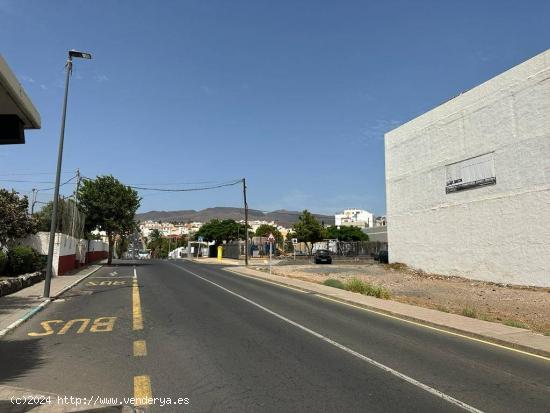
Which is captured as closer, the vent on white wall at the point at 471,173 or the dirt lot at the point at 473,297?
the dirt lot at the point at 473,297

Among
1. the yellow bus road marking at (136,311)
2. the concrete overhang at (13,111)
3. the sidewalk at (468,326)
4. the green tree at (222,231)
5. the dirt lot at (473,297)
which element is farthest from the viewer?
the green tree at (222,231)

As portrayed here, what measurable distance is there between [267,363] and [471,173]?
76.0 ft

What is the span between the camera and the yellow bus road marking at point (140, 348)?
8391 mm

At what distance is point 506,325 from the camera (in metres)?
12.4

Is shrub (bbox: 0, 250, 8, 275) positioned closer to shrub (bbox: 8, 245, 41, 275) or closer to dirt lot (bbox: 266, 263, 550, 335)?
shrub (bbox: 8, 245, 41, 275)

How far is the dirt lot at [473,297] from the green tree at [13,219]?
17.3 meters

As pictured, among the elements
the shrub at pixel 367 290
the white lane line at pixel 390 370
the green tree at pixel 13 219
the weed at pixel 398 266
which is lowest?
the white lane line at pixel 390 370

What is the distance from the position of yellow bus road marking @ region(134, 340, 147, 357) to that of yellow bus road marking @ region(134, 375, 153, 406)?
1.49 meters

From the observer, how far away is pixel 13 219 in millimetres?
22578

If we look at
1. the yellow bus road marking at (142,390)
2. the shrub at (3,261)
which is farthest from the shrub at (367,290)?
the shrub at (3,261)

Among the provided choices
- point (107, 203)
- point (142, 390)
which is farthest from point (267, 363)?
point (107, 203)

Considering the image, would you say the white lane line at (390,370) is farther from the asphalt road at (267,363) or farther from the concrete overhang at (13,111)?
the concrete overhang at (13,111)

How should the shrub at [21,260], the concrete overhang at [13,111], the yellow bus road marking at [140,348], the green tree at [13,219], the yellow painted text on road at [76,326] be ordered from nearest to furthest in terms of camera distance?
1. the concrete overhang at [13,111]
2. the yellow bus road marking at [140,348]
3. the yellow painted text on road at [76,326]
4. the shrub at [21,260]
5. the green tree at [13,219]

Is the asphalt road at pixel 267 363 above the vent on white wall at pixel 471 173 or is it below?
below
